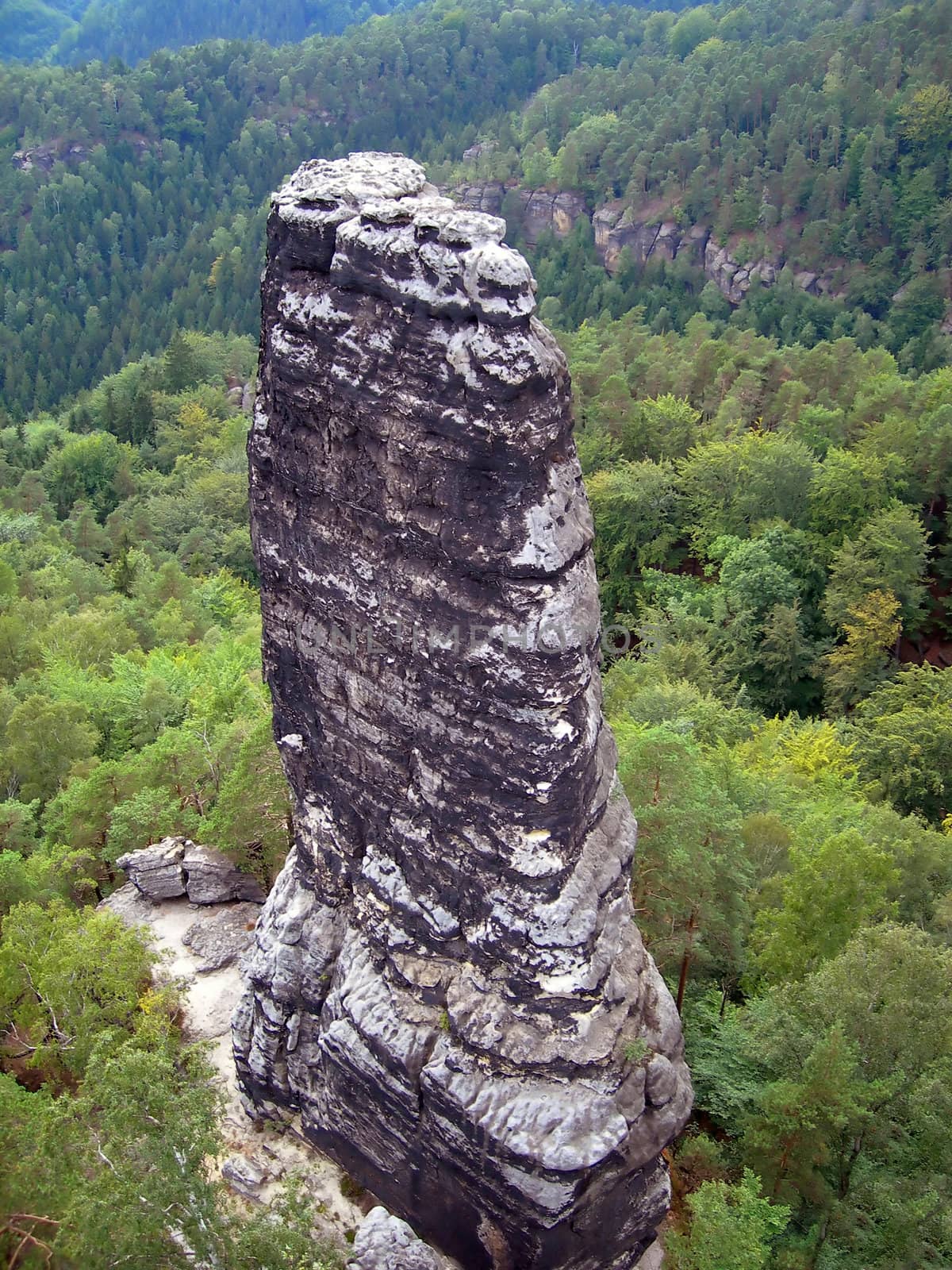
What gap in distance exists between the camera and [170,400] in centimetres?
9644

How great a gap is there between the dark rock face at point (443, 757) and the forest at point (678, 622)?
6.99 feet

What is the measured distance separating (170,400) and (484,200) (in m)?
50.0

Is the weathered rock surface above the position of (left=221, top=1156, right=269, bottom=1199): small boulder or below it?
above

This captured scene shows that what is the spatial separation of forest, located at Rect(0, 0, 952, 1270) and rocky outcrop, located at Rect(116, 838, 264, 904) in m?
0.52

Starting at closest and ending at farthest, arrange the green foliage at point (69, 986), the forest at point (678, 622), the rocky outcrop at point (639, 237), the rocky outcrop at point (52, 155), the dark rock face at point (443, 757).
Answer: the dark rock face at point (443, 757), the forest at point (678, 622), the green foliage at point (69, 986), the rocky outcrop at point (639, 237), the rocky outcrop at point (52, 155)

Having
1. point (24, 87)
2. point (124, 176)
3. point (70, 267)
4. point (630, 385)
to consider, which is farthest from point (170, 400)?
point (24, 87)

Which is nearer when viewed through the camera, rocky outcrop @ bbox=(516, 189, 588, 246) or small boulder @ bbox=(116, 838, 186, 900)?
small boulder @ bbox=(116, 838, 186, 900)

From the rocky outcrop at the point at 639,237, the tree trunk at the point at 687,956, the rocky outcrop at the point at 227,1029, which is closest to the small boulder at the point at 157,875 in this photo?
the rocky outcrop at the point at 227,1029

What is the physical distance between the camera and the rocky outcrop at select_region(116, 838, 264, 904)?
2531 cm

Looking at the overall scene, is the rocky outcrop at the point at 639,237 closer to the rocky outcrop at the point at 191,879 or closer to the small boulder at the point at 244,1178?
the rocky outcrop at the point at 191,879

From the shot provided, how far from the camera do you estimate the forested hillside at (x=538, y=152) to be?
330ft

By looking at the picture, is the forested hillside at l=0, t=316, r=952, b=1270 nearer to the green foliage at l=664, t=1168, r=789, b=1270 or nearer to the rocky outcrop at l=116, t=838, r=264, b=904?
the green foliage at l=664, t=1168, r=789, b=1270

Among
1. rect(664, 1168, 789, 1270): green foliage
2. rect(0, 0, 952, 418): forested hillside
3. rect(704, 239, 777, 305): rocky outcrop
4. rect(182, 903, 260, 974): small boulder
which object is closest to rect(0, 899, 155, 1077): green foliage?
rect(182, 903, 260, 974): small boulder

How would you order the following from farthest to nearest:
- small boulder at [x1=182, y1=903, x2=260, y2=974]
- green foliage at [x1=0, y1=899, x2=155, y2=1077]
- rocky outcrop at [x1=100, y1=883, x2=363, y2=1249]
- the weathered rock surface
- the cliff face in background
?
the cliff face in background, small boulder at [x1=182, y1=903, x2=260, y2=974], green foliage at [x1=0, y1=899, x2=155, y2=1077], rocky outcrop at [x1=100, y1=883, x2=363, y2=1249], the weathered rock surface
